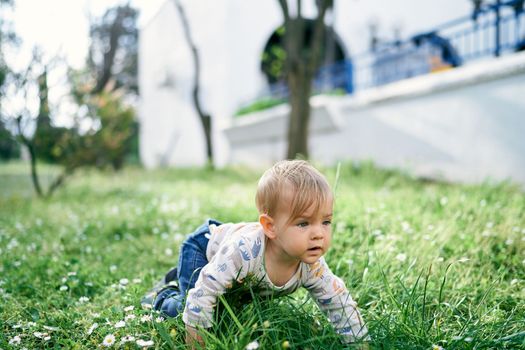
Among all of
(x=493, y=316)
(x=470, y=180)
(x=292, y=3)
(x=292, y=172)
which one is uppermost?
(x=292, y=3)

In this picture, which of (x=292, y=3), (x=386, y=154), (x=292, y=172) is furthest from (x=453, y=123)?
(x=292, y=3)

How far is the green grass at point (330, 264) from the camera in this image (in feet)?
6.85

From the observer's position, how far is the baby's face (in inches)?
75.3

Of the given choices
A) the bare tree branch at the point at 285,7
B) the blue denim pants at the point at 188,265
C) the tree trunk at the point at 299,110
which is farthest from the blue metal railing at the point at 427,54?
the blue denim pants at the point at 188,265

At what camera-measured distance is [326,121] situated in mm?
9773

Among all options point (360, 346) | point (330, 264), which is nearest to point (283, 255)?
point (360, 346)

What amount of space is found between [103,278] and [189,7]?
558 inches

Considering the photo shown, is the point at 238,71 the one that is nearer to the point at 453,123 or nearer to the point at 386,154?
the point at 386,154

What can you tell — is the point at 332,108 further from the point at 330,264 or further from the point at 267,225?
the point at 267,225

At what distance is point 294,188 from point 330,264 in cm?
123

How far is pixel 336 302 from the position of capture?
2139 mm

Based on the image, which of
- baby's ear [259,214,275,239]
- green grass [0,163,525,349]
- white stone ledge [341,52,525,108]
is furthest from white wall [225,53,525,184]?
baby's ear [259,214,275,239]

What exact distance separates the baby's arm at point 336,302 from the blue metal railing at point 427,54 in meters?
5.79

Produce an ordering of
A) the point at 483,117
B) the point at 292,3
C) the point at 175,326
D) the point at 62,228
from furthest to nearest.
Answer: the point at 292,3, the point at 483,117, the point at 62,228, the point at 175,326
